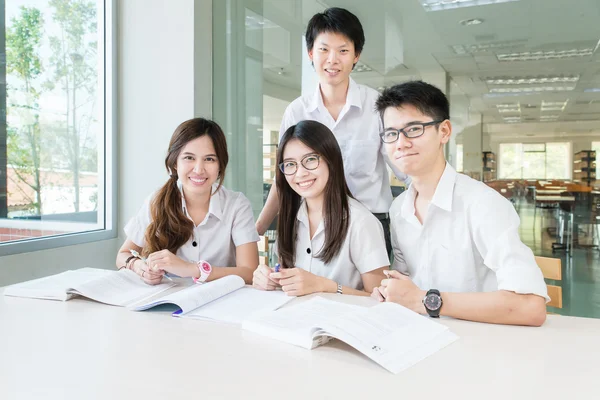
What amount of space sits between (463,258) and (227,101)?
2.38 meters

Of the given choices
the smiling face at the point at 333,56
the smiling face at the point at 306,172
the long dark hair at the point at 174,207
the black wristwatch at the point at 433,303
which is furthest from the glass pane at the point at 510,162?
the black wristwatch at the point at 433,303

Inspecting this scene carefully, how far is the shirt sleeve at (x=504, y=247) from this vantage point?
1.30 meters

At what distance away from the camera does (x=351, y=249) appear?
183cm

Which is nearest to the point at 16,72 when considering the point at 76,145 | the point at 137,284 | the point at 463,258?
the point at 76,145

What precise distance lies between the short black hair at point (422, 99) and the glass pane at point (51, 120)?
204 centimetres

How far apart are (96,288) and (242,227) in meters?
0.68

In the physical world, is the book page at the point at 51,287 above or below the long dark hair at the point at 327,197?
below

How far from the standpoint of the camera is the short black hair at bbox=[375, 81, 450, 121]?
1.58 meters

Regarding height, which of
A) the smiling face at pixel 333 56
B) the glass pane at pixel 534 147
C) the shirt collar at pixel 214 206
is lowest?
the shirt collar at pixel 214 206

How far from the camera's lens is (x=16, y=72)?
2.57 m

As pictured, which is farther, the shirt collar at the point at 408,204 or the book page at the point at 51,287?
the shirt collar at the point at 408,204

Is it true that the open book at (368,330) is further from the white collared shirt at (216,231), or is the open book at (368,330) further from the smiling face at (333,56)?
the smiling face at (333,56)

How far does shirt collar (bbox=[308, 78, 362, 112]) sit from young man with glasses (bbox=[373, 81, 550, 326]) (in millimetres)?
574

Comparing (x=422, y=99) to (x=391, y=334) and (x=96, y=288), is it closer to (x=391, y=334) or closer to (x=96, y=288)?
(x=391, y=334)
